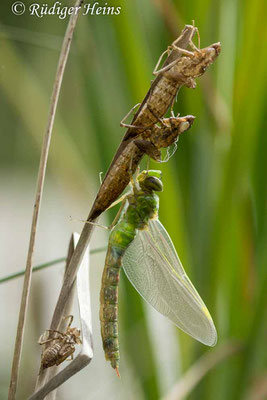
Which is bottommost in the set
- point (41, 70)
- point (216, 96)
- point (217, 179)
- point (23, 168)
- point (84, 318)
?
point (84, 318)

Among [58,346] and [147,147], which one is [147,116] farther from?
[58,346]

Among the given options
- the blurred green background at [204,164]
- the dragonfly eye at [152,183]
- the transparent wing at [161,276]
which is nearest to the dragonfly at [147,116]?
the dragonfly eye at [152,183]

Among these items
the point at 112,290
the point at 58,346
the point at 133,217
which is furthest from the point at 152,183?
the point at 58,346

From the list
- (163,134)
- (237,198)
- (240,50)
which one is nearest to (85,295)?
(163,134)

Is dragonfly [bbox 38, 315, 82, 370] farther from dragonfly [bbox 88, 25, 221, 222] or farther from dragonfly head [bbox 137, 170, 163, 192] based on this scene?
dragonfly head [bbox 137, 170, 163, 192]

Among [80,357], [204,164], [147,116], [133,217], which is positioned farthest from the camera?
[204,164]

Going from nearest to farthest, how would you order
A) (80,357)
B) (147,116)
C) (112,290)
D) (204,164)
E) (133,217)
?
(80,357) → (147,116) → (112,290) → (133,217) → (204,164)

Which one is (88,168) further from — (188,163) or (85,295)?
(85,295)
